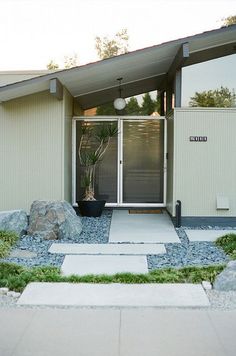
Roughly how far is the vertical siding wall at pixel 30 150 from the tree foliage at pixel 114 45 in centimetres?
2203

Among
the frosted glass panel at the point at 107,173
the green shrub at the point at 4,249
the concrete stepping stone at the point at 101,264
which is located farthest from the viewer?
the frosted glass panel at the point at 107,173

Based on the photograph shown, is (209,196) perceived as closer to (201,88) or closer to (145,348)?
(201,88)

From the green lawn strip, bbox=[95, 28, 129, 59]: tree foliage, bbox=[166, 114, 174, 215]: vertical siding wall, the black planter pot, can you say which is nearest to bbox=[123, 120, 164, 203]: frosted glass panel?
bbox=[166, 114, 174, 215]: vertical siding wall

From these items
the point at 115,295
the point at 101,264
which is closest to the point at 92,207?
the point at 101,264

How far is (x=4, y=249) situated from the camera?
738 centimetres

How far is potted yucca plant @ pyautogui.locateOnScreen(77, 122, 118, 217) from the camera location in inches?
431

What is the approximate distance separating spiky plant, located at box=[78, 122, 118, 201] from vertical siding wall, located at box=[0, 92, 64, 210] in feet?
4.17

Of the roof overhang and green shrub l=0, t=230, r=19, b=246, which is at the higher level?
the roof overhang

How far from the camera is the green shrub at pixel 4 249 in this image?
23.6ft

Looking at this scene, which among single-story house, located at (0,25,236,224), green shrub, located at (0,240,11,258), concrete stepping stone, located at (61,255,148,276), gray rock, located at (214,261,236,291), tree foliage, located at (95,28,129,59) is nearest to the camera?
gray rock, located at (214,261,236,291)

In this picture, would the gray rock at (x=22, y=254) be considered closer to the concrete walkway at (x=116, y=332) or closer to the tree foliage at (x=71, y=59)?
the concrete walkway at (x=116, y=332)

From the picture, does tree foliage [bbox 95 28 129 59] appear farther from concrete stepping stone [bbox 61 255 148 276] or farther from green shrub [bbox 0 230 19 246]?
concrete stepping stone [bbox 61 255 148 276]

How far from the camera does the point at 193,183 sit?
10031mm

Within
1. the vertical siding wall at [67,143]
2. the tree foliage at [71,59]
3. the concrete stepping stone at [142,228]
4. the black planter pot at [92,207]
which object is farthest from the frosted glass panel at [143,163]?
the tree foliage at [71,59]
